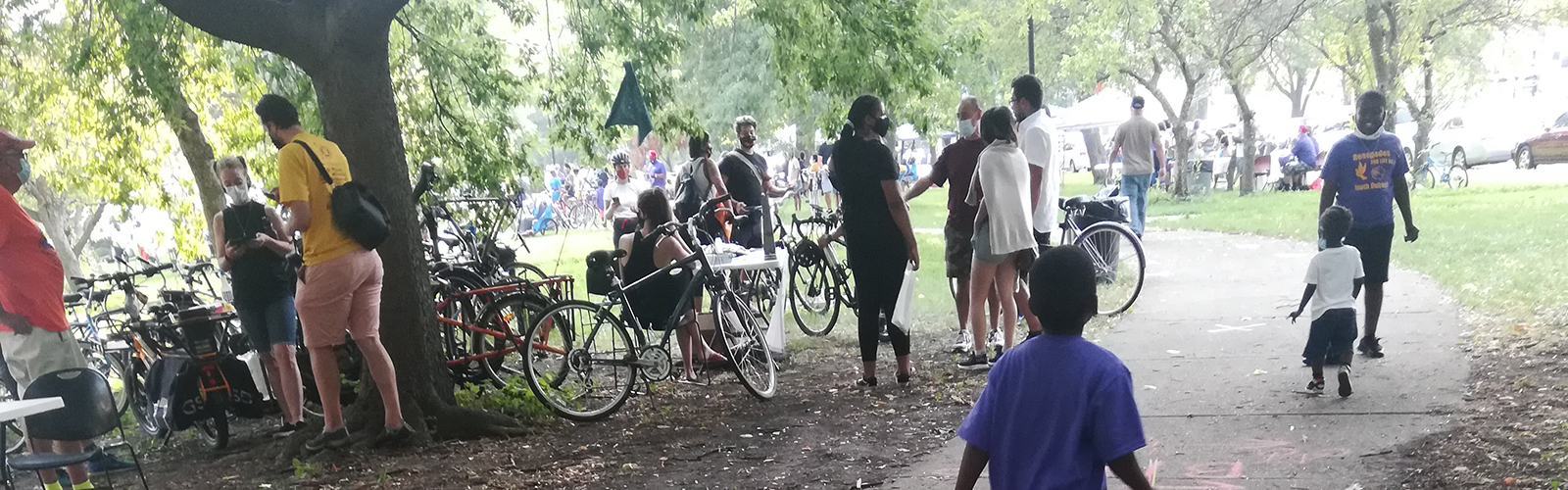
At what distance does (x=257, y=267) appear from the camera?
6688 millimetres

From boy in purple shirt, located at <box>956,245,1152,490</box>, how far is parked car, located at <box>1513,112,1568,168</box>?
32.3 metres

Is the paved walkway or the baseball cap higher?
Result: the baseball cap

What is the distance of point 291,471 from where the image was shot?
629cm

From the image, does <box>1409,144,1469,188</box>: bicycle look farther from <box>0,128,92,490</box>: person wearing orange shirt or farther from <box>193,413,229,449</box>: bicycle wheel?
<box>0,128,92,490</box>: person wearing orange shirt

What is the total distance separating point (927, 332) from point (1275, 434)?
4.31 meters

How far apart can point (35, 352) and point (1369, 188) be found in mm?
6764

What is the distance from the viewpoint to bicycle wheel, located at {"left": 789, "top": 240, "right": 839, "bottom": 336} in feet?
32.1

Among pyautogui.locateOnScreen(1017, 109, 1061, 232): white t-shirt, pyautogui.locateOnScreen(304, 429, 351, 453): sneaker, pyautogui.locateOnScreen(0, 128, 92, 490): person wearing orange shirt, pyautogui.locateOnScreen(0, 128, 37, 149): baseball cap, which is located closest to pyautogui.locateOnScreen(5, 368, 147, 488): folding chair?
pyautogui.locateOnScreen(0, 128, 92, 490): person wearing orange shirt

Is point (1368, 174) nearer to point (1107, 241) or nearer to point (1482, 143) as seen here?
point (1107, 241)

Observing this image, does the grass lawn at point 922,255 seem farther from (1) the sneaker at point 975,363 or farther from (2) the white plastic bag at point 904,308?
(2) the white plastic bag at point 904,308

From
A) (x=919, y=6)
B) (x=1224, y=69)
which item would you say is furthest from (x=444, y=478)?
(x=1224, y=69)

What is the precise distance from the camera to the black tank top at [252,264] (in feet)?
21.8

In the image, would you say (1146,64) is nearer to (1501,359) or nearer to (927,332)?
(927,332)

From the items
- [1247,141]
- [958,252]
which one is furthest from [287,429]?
[1247,141]
